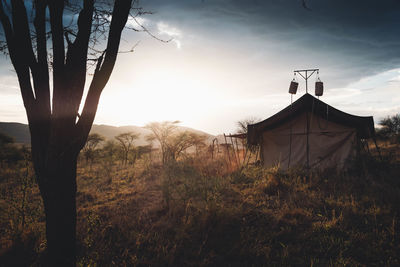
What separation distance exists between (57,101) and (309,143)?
9.88m

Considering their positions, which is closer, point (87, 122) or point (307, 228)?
point (87, 122)

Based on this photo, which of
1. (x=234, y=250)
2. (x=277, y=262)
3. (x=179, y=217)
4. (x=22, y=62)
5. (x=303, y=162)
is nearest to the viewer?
(x=22, y=62)

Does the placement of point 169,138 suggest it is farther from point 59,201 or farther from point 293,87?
point 59,201

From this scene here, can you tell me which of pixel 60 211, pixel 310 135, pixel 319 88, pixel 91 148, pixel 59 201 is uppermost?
pixel 319 88

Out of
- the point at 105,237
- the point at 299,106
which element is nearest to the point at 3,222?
the point at 105,237

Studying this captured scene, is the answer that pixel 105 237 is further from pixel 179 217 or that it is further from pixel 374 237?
pixel 374 237

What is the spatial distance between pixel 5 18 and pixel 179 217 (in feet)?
13.7

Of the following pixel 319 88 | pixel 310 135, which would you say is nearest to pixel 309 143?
pixel 310 135

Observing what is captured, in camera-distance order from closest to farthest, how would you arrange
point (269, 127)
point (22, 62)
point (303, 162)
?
point (22, 62) → point (303, 162) → point (269, 127)

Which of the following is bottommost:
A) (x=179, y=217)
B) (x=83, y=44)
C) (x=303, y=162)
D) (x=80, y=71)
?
(x=179, y=217)

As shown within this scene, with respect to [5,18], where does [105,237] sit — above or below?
below

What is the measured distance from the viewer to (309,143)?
9500 millimetres

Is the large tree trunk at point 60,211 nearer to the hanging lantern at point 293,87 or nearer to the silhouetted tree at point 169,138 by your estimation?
the hanging lantern at point 293,87

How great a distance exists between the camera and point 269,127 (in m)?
10.3
